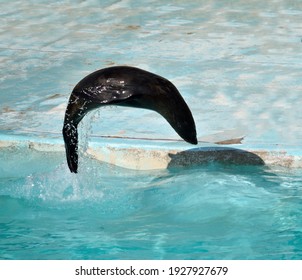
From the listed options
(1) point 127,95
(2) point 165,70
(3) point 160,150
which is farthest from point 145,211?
(2) point 165,70

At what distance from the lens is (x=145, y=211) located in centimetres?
527

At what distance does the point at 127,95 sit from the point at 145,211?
35.3 inches

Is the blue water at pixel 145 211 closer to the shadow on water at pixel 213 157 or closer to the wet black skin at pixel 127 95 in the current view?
the shadow on water at pixel 213 157

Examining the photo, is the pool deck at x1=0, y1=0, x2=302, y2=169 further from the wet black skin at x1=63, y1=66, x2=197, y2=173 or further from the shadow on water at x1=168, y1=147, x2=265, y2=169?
the wet black skin at x1=63, y1=66, x2=197, y2=173

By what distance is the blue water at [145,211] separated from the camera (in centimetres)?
484

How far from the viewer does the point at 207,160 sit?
5.68 m

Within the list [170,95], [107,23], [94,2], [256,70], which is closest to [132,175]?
[170,95]

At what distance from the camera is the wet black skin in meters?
4.62

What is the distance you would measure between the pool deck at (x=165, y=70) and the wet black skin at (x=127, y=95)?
94cm

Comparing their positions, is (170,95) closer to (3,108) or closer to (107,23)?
(3,108)

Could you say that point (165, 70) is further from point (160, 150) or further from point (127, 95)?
point (127, 95)

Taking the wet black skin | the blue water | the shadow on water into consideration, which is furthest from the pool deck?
the wet black skin
